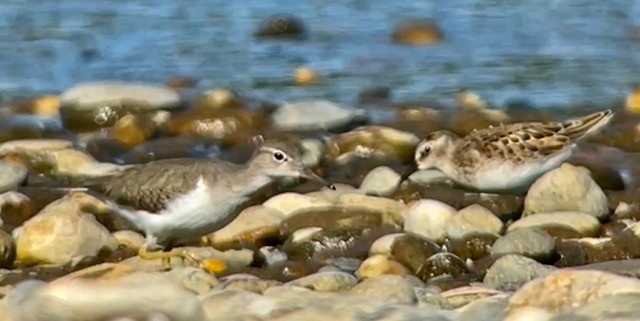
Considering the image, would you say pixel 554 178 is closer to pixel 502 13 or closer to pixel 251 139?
pixel 251 139

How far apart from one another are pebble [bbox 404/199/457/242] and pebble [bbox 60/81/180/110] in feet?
16.4

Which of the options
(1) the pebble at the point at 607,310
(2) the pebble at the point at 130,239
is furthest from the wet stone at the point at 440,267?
(1) the pebble at the point at 607,310

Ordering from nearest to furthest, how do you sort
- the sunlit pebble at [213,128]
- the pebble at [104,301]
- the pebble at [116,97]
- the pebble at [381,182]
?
the pebble at [104,301]
the pebble at [381,182]
the sunlit pebble at [213,128]
the pebble at [116,97]

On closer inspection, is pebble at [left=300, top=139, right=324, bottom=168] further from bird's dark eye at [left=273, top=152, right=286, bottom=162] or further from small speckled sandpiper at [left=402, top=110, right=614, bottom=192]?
bird's dark eye at [left=273, top=152, right=286, bottom=162]

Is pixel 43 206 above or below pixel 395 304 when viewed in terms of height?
below

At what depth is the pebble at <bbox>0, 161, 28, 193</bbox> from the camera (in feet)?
40.8

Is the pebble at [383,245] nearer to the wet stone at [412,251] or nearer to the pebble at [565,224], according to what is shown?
the wet stone at [412,251]

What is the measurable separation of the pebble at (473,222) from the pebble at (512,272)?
45.3 inches

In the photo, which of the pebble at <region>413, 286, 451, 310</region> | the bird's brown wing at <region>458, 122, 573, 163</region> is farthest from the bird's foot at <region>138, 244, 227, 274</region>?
the bird's brown wing at <region>458, 122, 573, 163</region>

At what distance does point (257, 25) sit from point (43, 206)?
844cm

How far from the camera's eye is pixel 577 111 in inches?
616

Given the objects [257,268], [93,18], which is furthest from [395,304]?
[93,18]

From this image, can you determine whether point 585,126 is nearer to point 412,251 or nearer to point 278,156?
point 278,156

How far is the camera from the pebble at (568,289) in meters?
7.37
